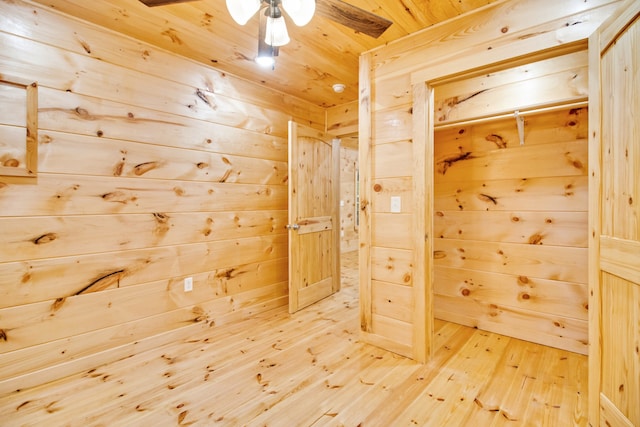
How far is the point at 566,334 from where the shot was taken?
225cm

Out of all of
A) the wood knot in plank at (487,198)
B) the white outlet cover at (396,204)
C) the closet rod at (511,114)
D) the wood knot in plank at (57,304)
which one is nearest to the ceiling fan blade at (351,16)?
the white outlet cover at (396,204)

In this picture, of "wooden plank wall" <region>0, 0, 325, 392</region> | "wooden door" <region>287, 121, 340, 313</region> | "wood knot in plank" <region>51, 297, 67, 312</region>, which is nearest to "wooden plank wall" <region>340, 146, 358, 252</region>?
"wooden door" <region>287, 121, 340, 313</region>

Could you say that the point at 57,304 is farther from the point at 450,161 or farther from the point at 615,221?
the point at 450,161

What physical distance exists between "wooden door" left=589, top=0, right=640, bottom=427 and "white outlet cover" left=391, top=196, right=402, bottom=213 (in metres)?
1.07

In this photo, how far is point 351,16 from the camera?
1.29 m

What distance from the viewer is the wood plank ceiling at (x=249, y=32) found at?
185 centimetres

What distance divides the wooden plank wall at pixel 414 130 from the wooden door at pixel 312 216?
2.91ft

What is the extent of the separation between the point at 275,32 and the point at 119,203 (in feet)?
5.54

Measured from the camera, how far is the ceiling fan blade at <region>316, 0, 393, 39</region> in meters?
1.22

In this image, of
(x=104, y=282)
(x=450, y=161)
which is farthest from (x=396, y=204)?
(x=104, y=282)

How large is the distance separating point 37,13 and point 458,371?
3596mm

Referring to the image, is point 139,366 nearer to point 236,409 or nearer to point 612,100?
point 236,409

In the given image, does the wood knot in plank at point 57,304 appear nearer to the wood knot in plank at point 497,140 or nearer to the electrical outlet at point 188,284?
the electrical outlet at point 188,284

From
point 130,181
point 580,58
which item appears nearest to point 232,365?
point 130,181
